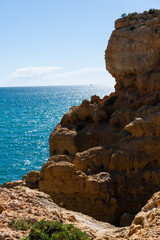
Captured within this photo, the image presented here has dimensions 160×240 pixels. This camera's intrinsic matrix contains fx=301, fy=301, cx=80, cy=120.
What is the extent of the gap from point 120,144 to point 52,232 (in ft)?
43.8

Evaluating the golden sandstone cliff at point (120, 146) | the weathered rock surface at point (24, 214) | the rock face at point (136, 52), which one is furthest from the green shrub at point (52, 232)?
the rock face at point (136, 52)

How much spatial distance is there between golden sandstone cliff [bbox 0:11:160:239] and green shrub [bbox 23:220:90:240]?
7.79 feet

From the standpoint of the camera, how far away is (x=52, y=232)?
31.8 feet

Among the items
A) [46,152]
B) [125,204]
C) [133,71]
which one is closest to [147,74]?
[133,71]

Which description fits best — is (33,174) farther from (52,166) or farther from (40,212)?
(40,212)

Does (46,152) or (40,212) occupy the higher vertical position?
(40,212)

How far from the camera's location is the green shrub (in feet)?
30.6

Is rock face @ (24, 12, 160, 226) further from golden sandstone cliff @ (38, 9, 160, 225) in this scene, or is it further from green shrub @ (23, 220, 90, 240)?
green shrub @ (23, 220, 90, 240)

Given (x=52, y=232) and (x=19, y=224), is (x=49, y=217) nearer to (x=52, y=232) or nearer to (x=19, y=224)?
(x=19, y=224)

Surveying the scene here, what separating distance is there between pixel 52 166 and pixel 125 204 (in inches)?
215

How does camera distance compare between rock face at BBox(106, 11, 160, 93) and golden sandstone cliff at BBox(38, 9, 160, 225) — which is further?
rock face at BBox(106, 11, 160, 93)

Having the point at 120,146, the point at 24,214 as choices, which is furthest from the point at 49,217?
the point at 120,146

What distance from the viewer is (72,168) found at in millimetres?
19359

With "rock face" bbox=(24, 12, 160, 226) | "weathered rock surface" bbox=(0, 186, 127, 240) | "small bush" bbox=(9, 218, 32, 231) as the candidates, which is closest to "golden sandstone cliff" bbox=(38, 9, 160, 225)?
"rock face" bbox=(24, 12, 160, 226)
